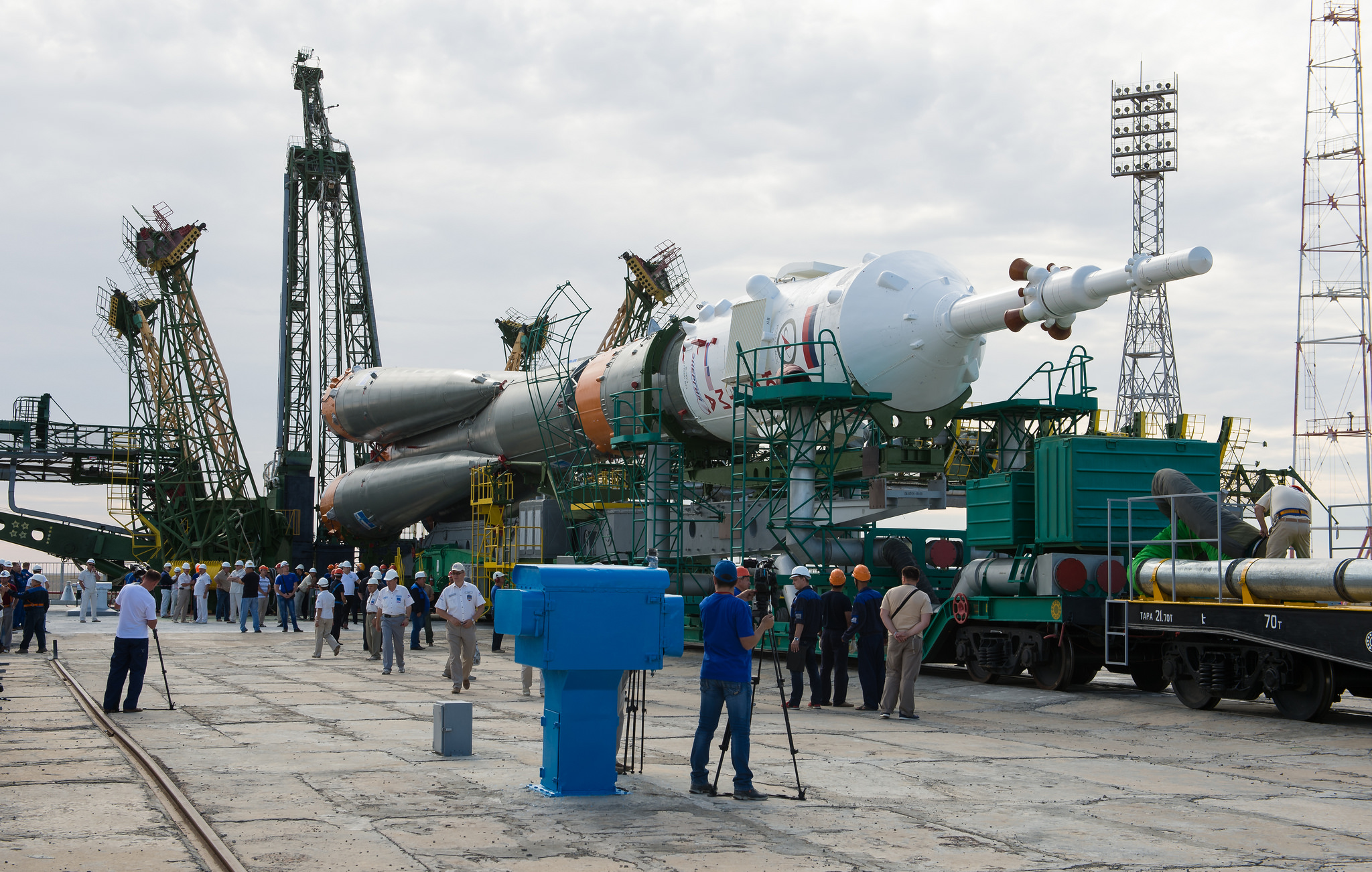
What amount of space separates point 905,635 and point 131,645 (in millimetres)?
7446

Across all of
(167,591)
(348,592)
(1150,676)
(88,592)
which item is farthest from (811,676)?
(167,591)

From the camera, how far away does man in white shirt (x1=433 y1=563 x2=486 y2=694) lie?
1476 centimetres

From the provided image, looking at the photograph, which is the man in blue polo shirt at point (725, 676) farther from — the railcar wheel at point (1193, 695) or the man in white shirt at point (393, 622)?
the man in white shirt at point (393, 622)

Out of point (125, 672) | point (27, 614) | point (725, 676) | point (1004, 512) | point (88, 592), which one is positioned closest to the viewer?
point (725, 676)

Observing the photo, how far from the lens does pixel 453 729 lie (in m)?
9.32

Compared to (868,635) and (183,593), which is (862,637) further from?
(183,593)

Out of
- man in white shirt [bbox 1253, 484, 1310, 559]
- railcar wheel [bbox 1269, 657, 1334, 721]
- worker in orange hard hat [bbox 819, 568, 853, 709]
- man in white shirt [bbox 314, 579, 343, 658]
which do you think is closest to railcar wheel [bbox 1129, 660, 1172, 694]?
railcar wheel [bbox 1269, 657, 1334, 721]

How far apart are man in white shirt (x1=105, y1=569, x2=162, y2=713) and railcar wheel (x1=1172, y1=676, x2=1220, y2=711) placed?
1036 centimetres

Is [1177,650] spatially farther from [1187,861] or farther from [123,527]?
[123,527]

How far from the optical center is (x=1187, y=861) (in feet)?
20.0

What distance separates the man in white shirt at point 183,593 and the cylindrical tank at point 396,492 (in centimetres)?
441

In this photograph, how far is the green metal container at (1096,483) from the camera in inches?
598

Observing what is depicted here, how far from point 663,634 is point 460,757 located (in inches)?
86.0

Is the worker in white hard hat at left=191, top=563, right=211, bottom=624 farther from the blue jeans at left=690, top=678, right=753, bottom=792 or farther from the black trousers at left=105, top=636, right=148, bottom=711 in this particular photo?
the blue jeans at left=690, top=678, right=753, bottom=792
